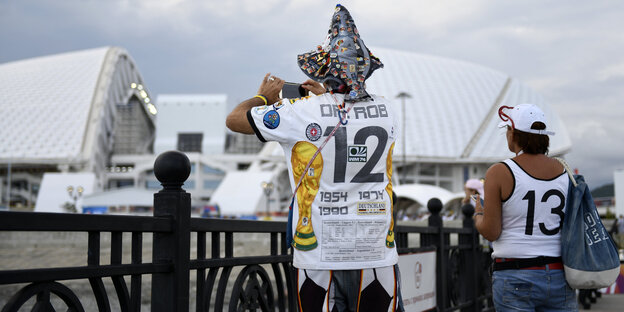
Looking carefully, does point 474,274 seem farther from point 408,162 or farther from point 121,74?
point 121,74

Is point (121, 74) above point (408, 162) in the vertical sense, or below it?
above

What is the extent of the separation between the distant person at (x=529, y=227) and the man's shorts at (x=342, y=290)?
0.69 metres

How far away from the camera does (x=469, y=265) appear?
21.6ft

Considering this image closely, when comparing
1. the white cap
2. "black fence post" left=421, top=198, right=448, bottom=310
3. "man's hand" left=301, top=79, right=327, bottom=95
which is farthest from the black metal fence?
"black fence post" left=421, top=198, right=448, bottom=310

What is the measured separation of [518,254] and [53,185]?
58.3m

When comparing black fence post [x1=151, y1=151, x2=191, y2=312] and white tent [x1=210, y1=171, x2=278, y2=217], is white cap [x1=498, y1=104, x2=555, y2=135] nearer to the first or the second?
black fence post [x1=151, y1=151, x2=191, y2=312]

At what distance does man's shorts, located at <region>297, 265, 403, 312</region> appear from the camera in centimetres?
230

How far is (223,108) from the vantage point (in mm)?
79812

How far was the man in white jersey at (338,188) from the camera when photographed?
2295 mm

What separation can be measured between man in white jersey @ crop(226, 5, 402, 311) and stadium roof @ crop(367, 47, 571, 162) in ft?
183

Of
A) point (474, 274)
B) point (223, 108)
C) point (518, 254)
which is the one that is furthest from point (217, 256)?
point (223, 108)

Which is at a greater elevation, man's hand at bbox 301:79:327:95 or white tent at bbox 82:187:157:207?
man's hand at bbox 301:79:327:95

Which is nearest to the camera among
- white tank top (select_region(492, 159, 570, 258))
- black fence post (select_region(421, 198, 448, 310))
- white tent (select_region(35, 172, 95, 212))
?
white tank top (select_region(492, 159, 570, 258))

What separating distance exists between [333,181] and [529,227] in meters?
1.03
